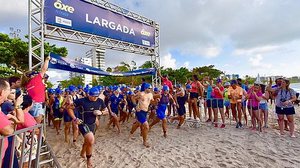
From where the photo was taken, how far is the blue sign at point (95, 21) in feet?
26.5

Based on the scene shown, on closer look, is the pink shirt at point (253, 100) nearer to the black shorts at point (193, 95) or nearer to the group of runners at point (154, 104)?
the group of runners at point (154, 104)

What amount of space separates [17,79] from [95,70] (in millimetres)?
5212

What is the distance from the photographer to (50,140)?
21.6ft

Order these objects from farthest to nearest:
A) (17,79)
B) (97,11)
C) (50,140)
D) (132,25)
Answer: (132,25)
(97,11)
(50,140)
(17,79)

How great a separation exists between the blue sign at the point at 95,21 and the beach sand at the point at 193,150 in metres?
4.60

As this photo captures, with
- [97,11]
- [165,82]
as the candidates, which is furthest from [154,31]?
[165,82]

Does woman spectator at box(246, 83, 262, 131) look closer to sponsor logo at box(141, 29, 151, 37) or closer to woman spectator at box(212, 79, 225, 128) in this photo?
woman spectator at box(212, 79, 225, 128)

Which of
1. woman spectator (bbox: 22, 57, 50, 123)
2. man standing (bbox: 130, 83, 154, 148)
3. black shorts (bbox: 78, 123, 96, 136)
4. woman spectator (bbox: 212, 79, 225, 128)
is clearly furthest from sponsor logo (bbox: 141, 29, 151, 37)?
black shorts (bbox: 78, 123, 96, 136)

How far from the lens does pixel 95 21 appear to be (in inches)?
386

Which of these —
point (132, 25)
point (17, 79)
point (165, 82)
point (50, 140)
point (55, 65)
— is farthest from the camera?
point (132, 25)

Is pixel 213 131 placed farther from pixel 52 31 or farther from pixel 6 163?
pixel 52 31

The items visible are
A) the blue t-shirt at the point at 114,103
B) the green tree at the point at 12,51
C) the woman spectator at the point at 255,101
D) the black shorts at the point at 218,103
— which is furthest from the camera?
the green tree at the point at 12,51

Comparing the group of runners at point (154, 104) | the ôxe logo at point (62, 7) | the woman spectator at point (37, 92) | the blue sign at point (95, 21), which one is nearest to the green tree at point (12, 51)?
the blue sign at point (95, 21)

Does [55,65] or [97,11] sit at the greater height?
[97,11]
